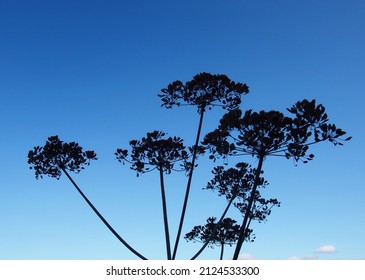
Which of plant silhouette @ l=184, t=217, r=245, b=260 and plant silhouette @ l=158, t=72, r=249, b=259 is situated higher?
plant silhouette @ l=158, t=72, r=249, b=259

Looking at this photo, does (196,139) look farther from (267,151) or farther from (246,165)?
(267,151)

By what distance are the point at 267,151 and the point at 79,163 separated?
37.9 feet

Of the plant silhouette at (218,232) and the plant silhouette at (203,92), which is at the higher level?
the plant silhouette at (203,92)

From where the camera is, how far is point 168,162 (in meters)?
23.5

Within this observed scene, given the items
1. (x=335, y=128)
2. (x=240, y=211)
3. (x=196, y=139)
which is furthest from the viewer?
(x=240, y=211)
